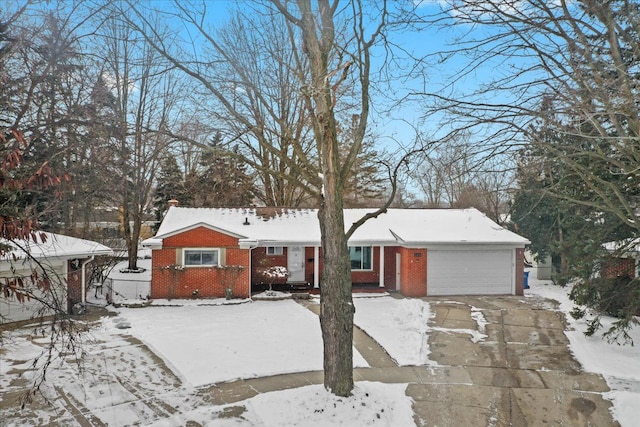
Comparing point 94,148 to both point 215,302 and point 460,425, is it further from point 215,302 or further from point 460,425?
point 215,302

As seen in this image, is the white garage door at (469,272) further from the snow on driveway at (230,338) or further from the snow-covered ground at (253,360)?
the snow on driveway at (230,338)

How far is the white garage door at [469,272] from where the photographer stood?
1723cm

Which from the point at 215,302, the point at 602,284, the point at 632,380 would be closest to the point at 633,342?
the point at 602,284

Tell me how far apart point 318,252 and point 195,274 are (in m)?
5.18

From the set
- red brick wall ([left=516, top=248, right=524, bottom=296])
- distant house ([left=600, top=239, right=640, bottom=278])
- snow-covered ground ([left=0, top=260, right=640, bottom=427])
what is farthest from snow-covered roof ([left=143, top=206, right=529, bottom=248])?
distant house ([left=600, top=239, right=640, bottom=278])

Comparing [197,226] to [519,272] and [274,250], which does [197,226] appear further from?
[519,272]

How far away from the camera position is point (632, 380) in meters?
8.34

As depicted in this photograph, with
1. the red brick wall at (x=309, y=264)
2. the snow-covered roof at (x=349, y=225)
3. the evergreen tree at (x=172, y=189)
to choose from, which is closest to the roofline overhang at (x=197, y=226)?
the snow-covered roof at (x=349, y=225)

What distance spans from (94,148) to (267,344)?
5.79 meters

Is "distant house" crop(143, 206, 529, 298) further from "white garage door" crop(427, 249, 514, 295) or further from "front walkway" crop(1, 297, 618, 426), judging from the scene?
"front walkway" crop(1, 297, 618, 426)

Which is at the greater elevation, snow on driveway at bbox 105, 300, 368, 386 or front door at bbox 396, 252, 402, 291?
front door at bbox 396, 252, 402, 291

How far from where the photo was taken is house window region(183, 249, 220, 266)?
1633 centimetres

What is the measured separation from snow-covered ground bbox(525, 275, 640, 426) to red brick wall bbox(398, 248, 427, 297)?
5099 millimetres

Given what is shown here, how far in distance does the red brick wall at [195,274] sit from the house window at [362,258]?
521 cm
